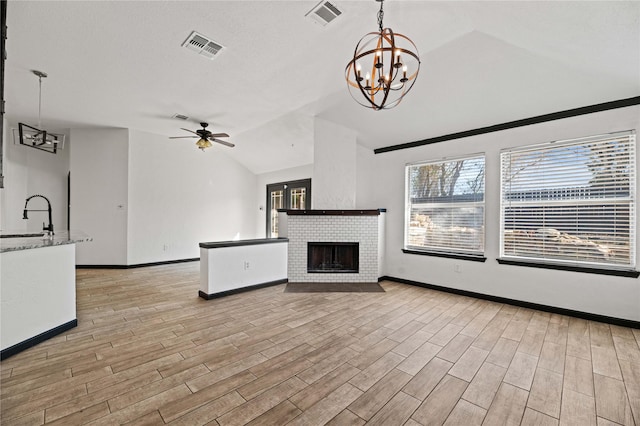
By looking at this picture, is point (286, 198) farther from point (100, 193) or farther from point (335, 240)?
point (100, 193)

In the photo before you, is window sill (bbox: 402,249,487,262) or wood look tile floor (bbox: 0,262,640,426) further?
window sill (bbox: 402,249,487,262)

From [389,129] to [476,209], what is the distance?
1.94 m

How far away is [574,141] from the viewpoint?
11.0 feet

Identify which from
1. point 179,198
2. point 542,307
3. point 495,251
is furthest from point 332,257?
point 179,198

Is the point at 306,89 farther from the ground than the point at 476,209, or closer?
farther from the ground

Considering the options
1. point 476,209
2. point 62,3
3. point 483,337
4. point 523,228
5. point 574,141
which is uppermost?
point 62,3

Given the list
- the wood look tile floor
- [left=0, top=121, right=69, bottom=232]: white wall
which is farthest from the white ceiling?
the wood look tile floor

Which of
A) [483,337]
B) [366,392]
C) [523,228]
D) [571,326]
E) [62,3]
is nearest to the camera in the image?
[366,392]

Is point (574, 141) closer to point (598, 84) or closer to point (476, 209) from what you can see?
point (598, 84)

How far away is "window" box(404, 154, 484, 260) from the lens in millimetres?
4215

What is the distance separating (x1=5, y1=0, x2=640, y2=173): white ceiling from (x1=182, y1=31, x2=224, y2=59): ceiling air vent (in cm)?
9

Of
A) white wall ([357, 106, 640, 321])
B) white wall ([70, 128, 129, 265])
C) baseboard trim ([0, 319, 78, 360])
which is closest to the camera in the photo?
baseboard trim ([0, 319, 78, 360])

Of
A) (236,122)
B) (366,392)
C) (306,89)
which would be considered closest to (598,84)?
(306,89)

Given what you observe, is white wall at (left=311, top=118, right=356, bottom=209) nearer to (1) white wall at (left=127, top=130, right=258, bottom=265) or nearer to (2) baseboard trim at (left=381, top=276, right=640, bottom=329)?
(2) baseboard trim at (left=381, top=276, right=640, bottom=329)
